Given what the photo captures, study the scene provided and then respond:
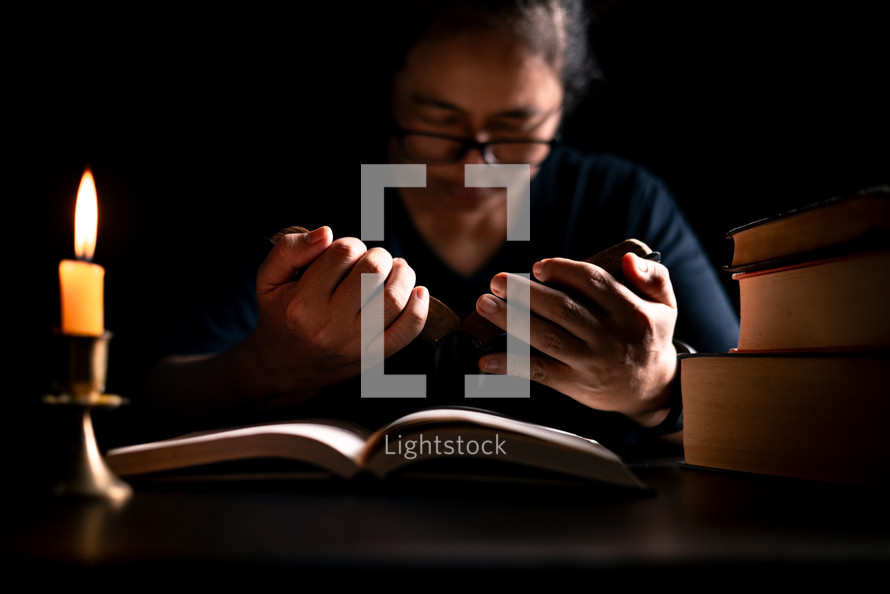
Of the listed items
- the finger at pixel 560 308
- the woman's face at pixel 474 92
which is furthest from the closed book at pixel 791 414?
the woman's face at pixel 474 92

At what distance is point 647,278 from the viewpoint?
0.67m

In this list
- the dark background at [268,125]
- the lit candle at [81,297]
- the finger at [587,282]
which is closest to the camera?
the lit candle at [81,297]

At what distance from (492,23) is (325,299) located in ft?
2.22

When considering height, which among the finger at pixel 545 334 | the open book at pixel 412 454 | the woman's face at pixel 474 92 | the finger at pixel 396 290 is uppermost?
the woman's face at pixel 474 92

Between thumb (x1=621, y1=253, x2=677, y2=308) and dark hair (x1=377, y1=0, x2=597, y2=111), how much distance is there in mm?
625

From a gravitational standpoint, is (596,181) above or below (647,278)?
above

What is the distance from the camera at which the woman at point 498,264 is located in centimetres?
69

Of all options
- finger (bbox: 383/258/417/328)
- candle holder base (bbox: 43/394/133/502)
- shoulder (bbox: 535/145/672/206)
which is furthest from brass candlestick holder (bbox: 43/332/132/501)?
shoulder (bbox: 535/145/672/206)

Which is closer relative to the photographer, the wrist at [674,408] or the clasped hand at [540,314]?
the clasped hand at [540,314]

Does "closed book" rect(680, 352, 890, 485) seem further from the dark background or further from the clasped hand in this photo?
the dark background

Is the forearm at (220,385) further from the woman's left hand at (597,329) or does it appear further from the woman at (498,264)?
the woman's left hand at (597,329)

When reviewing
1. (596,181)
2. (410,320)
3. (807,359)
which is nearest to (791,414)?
(807,359)

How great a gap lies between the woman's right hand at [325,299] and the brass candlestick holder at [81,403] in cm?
27

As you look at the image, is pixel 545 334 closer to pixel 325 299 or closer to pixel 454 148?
pixel 325 299
